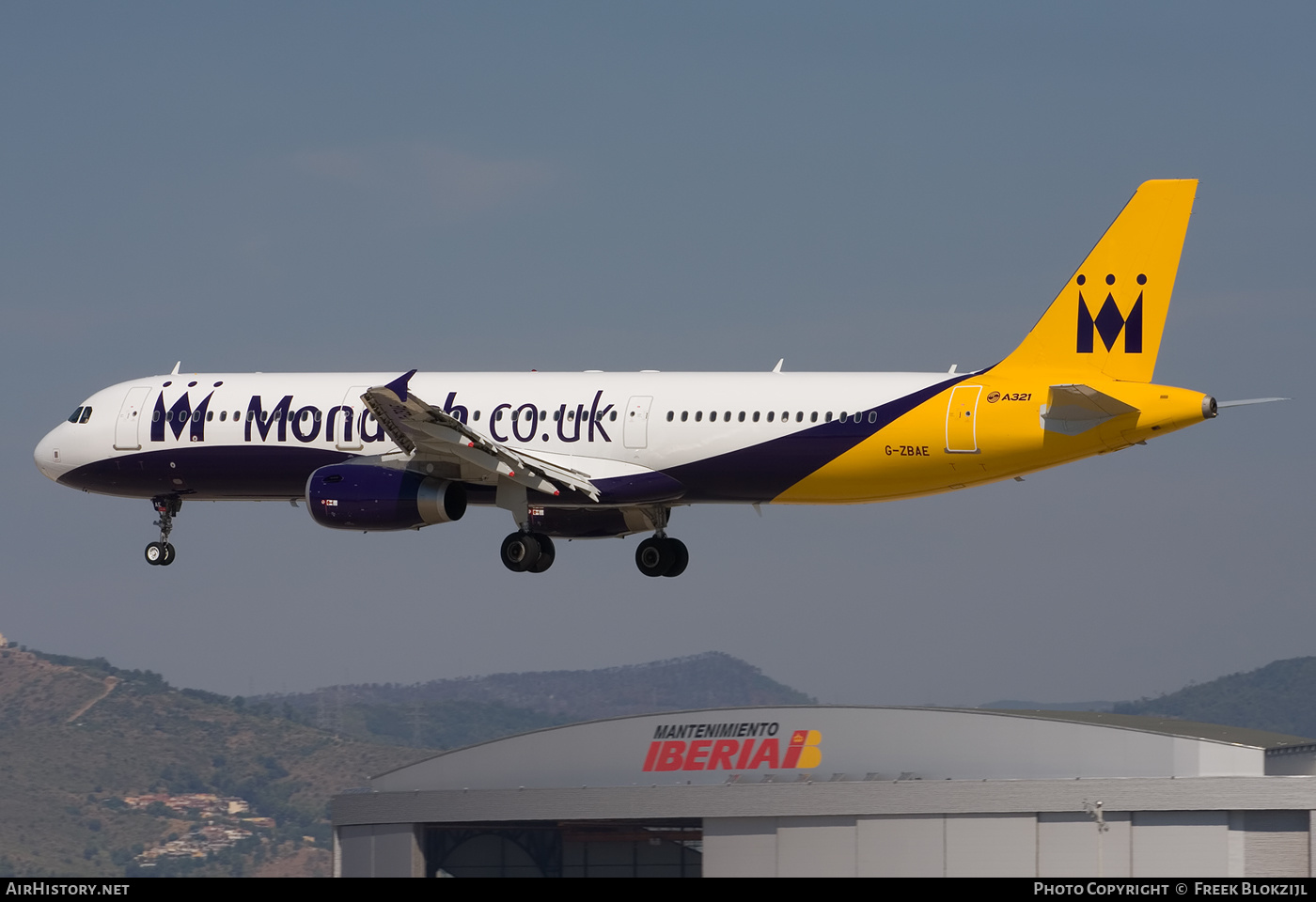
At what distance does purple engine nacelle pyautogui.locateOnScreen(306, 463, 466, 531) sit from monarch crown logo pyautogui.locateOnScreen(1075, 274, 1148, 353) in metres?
A: 15.8

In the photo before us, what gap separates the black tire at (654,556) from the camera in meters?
51.3

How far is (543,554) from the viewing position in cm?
4934

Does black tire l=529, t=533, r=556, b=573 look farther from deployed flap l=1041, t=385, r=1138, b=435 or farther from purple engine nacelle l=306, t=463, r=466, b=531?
deployed flap l=1041, t=385, r=1138, b=435

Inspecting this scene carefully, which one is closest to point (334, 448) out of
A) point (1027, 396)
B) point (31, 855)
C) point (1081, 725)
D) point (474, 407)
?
point (474, 407)

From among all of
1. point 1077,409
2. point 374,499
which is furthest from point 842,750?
point 374,499

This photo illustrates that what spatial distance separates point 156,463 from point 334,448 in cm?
548

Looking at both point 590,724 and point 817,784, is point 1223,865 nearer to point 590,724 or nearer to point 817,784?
point 817,784

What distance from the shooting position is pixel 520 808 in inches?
2205

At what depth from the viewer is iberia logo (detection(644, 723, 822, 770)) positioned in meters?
56.2

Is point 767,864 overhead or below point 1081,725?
below

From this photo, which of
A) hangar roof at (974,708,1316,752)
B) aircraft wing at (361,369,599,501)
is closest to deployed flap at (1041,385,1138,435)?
aircraft wing at (361,369,599,501)

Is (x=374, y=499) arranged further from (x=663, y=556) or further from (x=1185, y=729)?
(x=1185, y=729)

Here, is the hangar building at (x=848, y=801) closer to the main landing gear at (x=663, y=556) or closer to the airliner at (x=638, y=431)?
the main landing gear at (x=663, y=556)

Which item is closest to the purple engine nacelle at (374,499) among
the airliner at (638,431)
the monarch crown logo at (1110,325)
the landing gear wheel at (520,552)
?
the airliner at (638,431)
